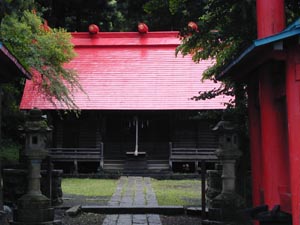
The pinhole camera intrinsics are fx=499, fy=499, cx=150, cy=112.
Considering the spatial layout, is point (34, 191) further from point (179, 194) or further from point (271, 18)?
point (179, 194)

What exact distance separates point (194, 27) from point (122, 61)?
55.2 feet

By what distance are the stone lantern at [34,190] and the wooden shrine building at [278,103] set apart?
3.65 m

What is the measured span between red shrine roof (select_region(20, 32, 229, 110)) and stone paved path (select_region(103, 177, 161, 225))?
17.1 ft

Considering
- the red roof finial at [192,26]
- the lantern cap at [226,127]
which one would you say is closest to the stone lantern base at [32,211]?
the lantern cap at [226,127]

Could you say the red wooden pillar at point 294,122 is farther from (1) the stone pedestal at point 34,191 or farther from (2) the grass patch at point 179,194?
(2) the grass patch at point 179,194

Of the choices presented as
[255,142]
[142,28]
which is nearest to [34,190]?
[255,142]

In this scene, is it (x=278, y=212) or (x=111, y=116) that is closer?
(x=278, y=212)

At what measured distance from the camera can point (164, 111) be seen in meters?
23.6

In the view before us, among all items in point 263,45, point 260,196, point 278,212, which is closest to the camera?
point 263,45

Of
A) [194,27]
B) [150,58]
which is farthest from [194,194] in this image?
[150,58]

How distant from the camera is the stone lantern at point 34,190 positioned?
8633 mm

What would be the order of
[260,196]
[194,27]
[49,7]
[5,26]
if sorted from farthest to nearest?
[49,7], [5,26], [194,27], [260,196]

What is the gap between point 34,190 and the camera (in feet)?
28.7

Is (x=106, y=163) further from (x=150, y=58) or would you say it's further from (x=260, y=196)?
(x=260, y=196)
